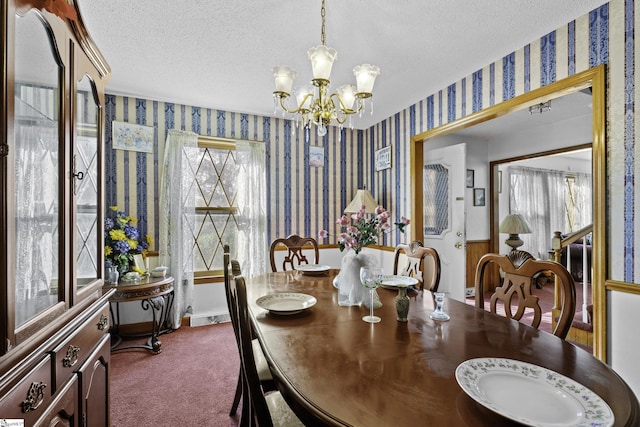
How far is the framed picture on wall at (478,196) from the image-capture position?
16.2 feet

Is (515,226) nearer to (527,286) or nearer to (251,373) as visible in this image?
(527,286)

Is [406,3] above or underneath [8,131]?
above

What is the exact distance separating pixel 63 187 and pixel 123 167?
2401 mm

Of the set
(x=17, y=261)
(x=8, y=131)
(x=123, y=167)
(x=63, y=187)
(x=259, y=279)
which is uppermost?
(x=123, y=167)

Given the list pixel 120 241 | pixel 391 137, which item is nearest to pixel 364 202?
pixel 391 137

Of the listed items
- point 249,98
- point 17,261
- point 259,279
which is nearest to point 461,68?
point 249,98

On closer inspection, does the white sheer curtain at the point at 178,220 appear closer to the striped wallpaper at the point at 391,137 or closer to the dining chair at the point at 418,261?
the striped wallpaper at the point at 391,137

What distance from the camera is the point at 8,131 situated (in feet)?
2.53

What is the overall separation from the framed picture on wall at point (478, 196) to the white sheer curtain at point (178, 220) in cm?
413

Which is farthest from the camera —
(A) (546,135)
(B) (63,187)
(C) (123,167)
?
(A) (546,135)

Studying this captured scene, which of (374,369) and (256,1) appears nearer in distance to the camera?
(374,369)

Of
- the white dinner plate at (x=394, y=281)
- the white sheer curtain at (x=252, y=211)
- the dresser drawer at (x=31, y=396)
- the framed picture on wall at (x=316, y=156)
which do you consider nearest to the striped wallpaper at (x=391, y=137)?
the framed picture on wall at (x=316, y=156)

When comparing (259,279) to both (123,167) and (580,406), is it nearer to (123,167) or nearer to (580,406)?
(580,406)

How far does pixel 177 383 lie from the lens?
224cm
